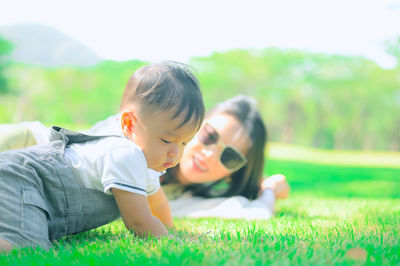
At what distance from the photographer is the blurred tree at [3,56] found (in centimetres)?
1250

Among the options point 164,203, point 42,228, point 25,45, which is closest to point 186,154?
point 164,203

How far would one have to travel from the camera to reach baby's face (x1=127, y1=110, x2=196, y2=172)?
5.84 feet

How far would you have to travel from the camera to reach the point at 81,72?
1320 cm

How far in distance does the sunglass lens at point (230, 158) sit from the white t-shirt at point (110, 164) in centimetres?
141

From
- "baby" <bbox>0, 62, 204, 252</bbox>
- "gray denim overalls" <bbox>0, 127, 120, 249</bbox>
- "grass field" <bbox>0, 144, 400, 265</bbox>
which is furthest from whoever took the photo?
"baby" <bbox>0, 62, 204, 252</bbox>

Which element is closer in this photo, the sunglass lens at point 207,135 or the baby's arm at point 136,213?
the baby's arm at point 136,213

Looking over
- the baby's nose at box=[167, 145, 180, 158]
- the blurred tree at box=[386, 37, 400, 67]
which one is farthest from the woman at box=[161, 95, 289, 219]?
the blurred tree at box=[386, 37, 400, 67]

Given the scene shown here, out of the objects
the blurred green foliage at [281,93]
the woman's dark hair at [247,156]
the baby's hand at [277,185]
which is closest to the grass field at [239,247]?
the woman's dark hair at [247,156]

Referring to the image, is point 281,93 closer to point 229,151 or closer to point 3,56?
point 3,56

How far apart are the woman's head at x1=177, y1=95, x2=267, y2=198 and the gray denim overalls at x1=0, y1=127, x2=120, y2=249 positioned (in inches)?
52.8

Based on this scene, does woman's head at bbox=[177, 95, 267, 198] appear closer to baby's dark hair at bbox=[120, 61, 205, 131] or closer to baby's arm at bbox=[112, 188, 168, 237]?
baby's dark hair at bbox=[120, 61, 205, 131]

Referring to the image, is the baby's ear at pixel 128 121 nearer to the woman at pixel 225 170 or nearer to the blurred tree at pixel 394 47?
the woman at pixel 225 170

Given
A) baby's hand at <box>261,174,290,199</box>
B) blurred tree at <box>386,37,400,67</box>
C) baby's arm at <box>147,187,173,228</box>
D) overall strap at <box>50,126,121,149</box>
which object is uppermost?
blurred tree at <box>386,37,400,67</box>

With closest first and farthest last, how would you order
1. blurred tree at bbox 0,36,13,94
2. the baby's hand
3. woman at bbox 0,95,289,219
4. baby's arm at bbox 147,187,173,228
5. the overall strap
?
the overall strap → baby's arm at bbox 147,187,173,228 → woman at bbox 0,95,289,219 → the baby's hand → blurred tree at bbox 0,36,13,94
